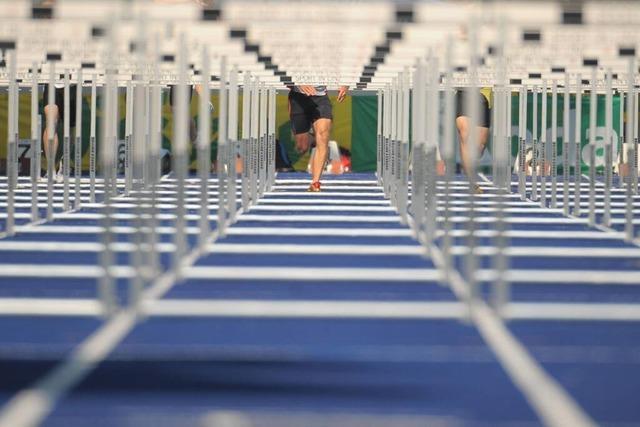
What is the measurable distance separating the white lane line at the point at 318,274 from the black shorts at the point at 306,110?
21.6 ft

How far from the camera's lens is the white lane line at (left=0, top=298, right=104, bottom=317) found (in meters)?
4.69

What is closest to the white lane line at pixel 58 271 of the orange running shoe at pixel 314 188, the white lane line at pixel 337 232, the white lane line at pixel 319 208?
the white lane line at pixel 337 232

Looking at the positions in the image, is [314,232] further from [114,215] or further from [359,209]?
[359,209]

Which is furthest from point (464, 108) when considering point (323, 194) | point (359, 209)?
point (359, 209)

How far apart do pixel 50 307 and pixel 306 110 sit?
27.3 feet

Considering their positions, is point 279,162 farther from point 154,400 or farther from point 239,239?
point 154,400

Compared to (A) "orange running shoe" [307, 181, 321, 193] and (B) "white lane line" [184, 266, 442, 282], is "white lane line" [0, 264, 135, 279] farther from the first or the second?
(A) "orange running shoe" [307, 181, 321, 193]

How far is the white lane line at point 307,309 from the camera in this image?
4676 millimetres

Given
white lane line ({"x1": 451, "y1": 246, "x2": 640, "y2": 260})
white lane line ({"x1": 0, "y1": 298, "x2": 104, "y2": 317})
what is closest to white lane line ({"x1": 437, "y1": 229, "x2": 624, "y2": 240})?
white lane line ({"x1": 451, "y1": 246, "x2": 640, "y2": 260})

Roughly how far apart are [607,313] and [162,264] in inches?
94.5

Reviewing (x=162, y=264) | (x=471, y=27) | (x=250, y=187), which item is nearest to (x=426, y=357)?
(x=471, y=27)

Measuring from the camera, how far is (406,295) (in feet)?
17.2

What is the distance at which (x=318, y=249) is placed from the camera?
701cm

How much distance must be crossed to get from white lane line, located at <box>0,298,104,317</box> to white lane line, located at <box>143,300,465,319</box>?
0.21 metres
